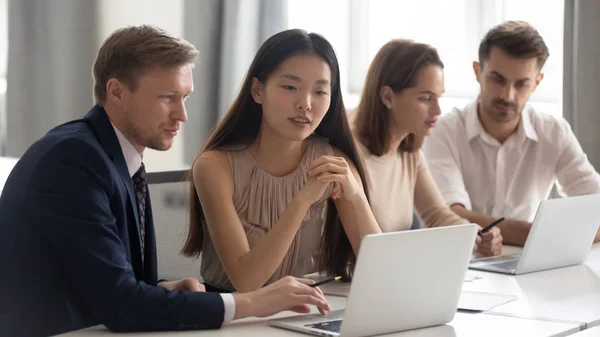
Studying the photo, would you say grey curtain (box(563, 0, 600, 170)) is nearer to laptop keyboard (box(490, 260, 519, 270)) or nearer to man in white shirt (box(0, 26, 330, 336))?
laptop keyboard (box(490, 260, 519, 270))

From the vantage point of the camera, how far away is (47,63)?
14.7ft

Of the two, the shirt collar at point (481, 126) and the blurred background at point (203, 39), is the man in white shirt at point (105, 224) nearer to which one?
the shirt collar at point (481, 126)

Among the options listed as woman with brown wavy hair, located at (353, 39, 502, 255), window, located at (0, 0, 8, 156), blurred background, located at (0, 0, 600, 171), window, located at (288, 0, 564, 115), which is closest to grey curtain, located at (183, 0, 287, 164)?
blurred background, located at (0, 0, 600, 171)

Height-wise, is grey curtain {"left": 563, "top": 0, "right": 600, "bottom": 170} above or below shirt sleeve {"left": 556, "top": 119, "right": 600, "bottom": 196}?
above

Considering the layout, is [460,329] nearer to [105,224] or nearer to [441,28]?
[105,224]

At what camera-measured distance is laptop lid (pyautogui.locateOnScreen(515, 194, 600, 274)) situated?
226 cm

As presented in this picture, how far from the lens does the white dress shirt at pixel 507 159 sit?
10.4ft

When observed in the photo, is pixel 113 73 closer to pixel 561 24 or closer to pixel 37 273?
pixel 37 273

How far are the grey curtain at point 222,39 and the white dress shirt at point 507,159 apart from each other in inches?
55.6

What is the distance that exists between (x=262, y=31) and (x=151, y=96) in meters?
2.59

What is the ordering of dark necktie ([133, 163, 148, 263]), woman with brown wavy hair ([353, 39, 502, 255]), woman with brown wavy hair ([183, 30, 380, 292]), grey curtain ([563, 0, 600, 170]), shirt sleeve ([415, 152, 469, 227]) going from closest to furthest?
dark necktie ([133, 163, 148, 263]), woman with brown wavy hair ([183, 30, 380, 292]), woman with brown wavy hair ([353, 39, 502, 255]), shirt sleeve ([415, 152, 469, 227]), grey curtain ([563, 0, 600, 170])

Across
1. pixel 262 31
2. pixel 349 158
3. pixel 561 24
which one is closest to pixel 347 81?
pixel 262 31

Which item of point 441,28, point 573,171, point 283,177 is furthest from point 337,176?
point 441,28

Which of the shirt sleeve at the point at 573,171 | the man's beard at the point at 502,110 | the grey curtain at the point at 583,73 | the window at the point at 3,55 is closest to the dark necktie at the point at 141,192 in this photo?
the man's beard at the point at 502,110
